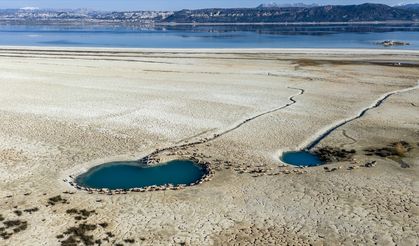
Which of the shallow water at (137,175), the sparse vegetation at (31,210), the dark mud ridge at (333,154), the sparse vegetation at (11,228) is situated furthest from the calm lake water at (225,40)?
the sparse vegetation at (11,228)

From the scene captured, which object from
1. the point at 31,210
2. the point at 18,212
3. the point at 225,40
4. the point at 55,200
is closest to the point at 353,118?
the point at 55,200

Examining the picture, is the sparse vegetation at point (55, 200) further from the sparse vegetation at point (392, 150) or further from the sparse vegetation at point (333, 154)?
the sparse vegetation at point (392, 150)

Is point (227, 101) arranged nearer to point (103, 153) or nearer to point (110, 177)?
point (103, 153)

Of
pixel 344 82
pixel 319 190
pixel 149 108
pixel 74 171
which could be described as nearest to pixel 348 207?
pixel 319 190

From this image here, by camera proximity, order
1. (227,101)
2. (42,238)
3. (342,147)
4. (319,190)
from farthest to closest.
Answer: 1. (227,101)
2. (342,147)
3. (319,190)
4. (42,238)

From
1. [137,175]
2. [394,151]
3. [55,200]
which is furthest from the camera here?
[394,151]

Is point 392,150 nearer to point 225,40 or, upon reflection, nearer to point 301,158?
point 301,158
